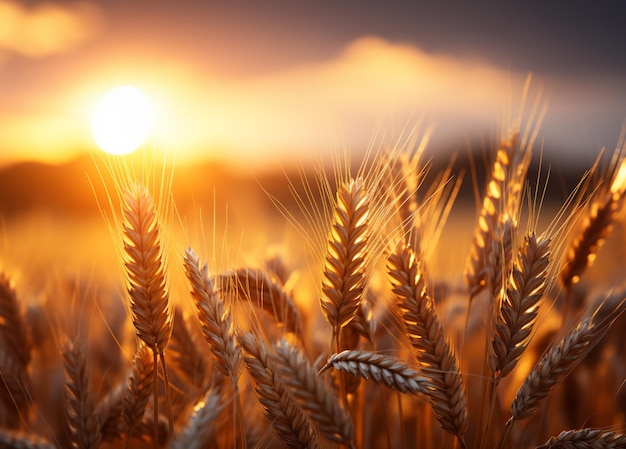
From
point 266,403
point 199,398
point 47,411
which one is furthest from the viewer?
point 47,411

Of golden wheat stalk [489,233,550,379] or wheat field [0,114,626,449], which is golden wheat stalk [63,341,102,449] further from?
golden wheat stalk [489,233,550,379]

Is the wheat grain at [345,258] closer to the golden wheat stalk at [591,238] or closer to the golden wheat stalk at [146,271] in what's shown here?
the golden wheat stalk at [146,271]

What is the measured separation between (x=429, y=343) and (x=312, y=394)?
362 mm

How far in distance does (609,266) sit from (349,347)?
2.36 metres

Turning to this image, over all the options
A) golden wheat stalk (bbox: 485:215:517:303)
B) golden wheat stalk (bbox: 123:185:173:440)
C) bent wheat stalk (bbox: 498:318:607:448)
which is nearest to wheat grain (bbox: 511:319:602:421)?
bent wheat stalk (bbox: 498:318:607:448)

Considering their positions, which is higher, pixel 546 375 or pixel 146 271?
pixel 146 271

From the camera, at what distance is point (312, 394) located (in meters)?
1.43

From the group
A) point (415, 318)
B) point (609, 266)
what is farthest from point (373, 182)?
point (609, 266)

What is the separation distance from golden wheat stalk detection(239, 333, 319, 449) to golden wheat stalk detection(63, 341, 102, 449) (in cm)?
63

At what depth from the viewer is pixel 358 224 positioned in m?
1.51

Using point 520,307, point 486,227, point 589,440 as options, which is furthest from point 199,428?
point 486,227

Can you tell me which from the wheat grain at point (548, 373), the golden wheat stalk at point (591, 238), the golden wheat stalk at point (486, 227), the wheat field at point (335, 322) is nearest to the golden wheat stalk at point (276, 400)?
the wheat field at point (335, 322)

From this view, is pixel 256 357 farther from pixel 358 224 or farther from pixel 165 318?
pixel 358 224

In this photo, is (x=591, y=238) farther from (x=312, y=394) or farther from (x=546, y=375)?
(x=312, y=394)
